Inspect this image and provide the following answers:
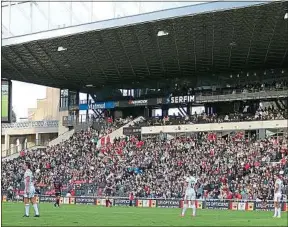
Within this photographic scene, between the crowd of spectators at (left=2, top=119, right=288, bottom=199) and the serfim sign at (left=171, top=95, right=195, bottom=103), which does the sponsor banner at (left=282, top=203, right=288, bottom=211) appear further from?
the serfim sign at (left=171, top=95, right=195, bottom=103)

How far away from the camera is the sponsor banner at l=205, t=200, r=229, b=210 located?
114ft

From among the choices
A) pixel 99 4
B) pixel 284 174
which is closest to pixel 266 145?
pixel 284 174

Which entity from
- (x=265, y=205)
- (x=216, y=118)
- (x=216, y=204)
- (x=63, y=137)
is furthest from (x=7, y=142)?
(x=265, y=205)

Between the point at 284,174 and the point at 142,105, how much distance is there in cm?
2542

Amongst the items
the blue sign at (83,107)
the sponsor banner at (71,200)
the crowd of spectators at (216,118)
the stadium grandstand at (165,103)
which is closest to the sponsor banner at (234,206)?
the stadium grandstand at (165,103)

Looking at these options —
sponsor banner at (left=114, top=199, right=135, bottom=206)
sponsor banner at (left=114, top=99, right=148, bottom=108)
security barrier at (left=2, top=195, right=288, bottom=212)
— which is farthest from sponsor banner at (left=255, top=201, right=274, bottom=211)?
sponsor banner at (left=114, top=99, right=148, bottom=108)

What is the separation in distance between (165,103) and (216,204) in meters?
25.5

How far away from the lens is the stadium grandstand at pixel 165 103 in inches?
1587

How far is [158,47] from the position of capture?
1914 inches

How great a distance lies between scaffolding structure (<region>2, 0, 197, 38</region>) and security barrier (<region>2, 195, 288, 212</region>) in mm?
12345

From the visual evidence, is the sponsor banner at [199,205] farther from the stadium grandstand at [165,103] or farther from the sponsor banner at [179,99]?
the sponsor banner at [179,99]

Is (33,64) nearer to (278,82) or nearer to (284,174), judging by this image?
(278,82)

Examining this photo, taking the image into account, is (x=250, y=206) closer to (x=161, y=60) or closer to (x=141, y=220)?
(x=141, y=220)

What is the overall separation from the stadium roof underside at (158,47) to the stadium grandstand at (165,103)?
0.10 metres
